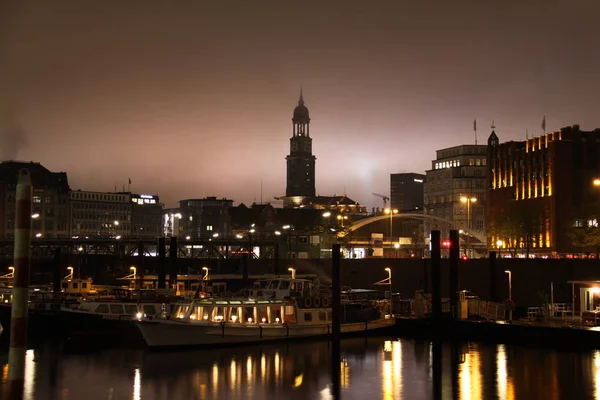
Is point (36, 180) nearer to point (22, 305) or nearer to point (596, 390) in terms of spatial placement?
point (596, 390)

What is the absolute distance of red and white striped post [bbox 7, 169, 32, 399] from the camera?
18609 millimetres

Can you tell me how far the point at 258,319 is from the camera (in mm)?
57125

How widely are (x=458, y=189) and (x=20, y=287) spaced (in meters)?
152

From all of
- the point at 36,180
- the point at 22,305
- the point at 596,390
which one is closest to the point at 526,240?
the point at 596,390

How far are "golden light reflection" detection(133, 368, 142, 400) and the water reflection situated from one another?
0.06 metres

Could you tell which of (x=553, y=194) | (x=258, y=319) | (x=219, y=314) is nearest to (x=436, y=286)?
(x=258, y=319)

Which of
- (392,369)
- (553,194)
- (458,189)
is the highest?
(458,189)

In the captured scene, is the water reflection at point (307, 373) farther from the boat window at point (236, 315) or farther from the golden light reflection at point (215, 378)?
the boat window at point (236, 315)

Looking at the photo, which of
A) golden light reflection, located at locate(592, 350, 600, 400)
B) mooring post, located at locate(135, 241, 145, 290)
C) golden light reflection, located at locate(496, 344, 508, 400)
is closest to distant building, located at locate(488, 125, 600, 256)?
mooring post, located at locate(135, 241, 145, 290)

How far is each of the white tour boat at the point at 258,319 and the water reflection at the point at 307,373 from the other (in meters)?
1.17

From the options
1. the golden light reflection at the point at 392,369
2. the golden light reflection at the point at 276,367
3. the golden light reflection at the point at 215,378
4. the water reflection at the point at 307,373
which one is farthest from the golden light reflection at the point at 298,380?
the golden light reflection at the point at 392,369

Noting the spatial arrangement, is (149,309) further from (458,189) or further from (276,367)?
(458,189)

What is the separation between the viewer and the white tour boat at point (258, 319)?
54.6 meters

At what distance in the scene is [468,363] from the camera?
167ft
